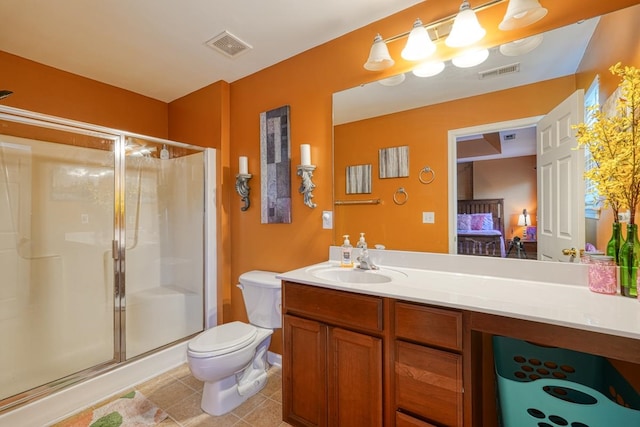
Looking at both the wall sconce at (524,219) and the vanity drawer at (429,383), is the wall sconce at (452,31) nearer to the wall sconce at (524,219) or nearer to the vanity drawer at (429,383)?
the wall sconce at (524,219)

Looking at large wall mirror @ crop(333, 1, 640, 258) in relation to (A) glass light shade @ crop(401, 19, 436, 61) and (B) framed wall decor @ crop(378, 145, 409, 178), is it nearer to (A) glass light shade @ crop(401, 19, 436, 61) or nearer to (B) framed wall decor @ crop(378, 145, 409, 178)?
(B) framed wall decor @ crop(378, 145, 409, 178)

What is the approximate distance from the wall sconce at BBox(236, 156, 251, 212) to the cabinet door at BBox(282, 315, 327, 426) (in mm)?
1185

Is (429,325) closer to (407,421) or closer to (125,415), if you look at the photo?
(407,421)

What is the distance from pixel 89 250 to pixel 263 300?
1.52 m

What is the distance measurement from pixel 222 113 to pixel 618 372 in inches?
115

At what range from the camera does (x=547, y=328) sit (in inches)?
35.9

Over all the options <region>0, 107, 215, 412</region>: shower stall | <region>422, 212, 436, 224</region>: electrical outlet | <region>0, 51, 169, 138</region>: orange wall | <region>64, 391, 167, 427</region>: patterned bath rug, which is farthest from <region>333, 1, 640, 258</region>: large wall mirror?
<region>0, 51, 169, 138</region>: orange wall

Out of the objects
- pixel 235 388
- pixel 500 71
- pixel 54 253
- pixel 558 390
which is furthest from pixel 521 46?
pixel 54 253

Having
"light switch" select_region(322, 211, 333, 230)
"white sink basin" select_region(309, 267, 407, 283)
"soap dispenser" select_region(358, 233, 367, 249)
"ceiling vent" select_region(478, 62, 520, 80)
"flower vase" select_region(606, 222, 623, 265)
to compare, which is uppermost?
"ceiling vent" select_region(478, 62, 520, 80)

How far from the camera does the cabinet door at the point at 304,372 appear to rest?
4.63ft

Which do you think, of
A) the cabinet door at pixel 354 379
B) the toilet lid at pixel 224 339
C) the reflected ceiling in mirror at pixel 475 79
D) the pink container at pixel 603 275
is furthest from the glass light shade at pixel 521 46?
the toilet lid at pixel 224 339

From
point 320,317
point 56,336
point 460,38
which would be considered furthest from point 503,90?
point 56,336

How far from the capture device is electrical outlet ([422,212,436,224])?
1651 millimetres

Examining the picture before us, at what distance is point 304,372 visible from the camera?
1.48 meters
